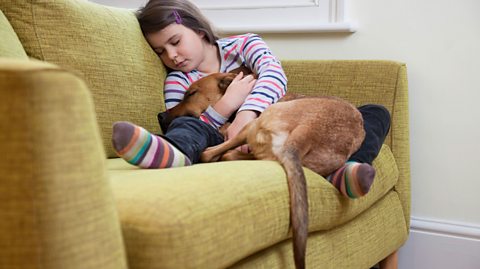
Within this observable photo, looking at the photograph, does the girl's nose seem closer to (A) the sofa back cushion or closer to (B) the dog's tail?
(A) the sofa back cushion

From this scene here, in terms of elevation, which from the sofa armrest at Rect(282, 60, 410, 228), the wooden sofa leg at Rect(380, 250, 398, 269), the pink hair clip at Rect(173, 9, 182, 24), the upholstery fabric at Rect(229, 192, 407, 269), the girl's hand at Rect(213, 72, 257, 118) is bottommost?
the wooden sofa leg at Rect(380, 250, 398, 269)

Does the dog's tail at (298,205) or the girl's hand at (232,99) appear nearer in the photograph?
the dog's tail at (298,205)

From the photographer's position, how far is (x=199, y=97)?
6.30ft

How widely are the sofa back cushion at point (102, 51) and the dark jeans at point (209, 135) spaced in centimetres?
19

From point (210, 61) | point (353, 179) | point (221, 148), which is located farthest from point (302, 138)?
point (210, 61)

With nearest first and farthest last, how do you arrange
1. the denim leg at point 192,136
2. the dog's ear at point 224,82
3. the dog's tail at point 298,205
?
the dog's tail at point 298,205, the denim leg at point 192,136, the dog's ear at point 224,82

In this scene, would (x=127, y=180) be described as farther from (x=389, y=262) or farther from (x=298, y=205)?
(x=389, y=262)

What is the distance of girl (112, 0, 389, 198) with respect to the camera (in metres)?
1.44

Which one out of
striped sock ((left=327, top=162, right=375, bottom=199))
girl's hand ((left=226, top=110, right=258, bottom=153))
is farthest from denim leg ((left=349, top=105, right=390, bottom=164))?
girl's hand ((left=226, top=110, right=258, bottom=153))

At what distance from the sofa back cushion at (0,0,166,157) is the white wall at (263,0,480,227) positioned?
2.82 ft

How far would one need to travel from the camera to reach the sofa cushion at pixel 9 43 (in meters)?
1.50

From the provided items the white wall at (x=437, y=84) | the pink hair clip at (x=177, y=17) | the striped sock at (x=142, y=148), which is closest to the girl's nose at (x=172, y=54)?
the pink hair clip at (x=177, y=17)

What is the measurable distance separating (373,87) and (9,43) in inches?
45.5

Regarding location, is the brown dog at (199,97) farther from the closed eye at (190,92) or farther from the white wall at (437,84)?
the white wall at (437,84)
